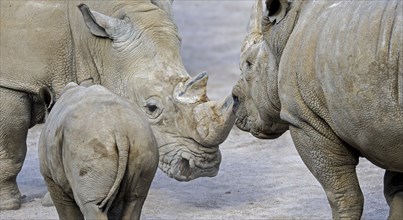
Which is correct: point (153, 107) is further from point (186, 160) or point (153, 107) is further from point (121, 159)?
point (121, 159)

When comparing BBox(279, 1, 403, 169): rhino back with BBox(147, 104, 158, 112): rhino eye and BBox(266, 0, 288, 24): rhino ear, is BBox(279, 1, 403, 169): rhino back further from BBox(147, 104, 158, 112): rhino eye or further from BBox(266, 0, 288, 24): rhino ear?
BBox(147, 104, 158, 112): rhino eye

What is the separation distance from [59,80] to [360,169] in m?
2.40

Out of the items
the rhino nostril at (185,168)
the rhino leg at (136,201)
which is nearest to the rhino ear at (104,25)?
the rhino nostril at (185,168)

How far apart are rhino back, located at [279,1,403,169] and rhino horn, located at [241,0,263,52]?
992 millimetres

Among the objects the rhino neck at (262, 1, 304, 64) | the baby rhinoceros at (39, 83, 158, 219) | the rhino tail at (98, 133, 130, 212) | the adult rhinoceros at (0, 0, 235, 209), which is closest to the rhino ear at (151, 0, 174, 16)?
the adult rhinoceros at (0, 0, 235, 209)

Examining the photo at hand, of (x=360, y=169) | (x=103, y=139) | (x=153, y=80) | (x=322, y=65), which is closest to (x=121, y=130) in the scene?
(x=103, y=139)

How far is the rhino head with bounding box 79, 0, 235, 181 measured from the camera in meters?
8.42

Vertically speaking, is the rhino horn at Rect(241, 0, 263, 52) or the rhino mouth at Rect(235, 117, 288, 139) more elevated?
A: the rhino horn at Rect(241, 0, 263, 52)

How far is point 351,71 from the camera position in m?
5.76

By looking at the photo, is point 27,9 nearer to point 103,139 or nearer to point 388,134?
point 103,139

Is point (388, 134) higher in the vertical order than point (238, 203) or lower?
higher

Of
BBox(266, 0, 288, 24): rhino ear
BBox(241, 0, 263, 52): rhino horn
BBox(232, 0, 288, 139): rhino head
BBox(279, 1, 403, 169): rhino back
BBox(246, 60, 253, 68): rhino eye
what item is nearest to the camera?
BBox(279, 1, 403, 169): rhino back

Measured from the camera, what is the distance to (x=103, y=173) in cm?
633

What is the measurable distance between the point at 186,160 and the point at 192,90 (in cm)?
47
